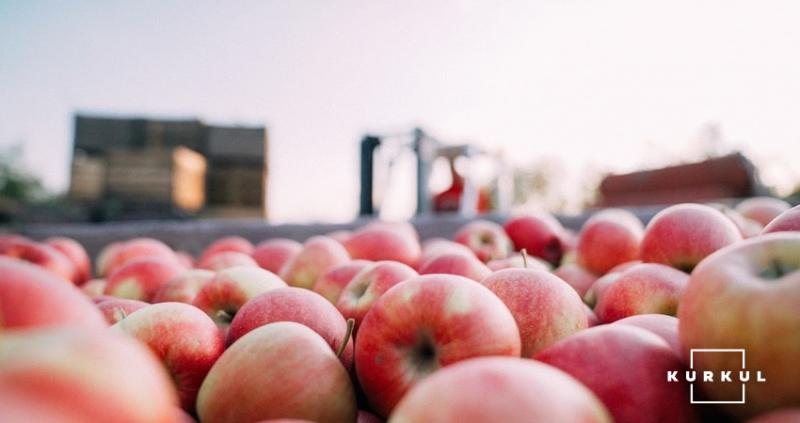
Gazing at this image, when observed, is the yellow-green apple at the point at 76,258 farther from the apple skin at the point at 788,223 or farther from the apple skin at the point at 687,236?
the apple skin at the point at 788,223

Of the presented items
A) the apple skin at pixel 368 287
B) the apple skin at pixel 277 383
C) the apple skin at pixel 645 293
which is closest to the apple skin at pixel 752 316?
the apple skin at pixel 645 293

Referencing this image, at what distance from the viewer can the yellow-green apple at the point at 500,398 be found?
0.50 metres

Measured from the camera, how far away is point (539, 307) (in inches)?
41.6

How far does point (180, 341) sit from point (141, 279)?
103cm

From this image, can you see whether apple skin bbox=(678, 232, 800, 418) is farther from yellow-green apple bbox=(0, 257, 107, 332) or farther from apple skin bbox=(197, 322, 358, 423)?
yellow-green apple bbox=(0, 257, 107, 332)

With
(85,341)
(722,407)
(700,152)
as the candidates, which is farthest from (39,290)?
(700,152)

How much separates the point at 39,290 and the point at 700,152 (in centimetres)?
2097

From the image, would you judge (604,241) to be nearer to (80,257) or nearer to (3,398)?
(3,398)

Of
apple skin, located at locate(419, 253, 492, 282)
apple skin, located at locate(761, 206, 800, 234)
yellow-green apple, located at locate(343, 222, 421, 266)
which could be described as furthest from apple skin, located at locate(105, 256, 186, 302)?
apple skin, located at locate(761, 206, 800, 234)

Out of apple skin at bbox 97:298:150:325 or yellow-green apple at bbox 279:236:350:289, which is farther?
yellow-green apple at bbox 279:236:350:289

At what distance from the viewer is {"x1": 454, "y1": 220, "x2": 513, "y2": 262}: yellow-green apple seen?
255cm

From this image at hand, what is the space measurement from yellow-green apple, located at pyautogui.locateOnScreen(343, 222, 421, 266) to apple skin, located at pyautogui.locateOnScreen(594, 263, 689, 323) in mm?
915

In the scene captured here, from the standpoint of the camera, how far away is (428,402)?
1.75ft

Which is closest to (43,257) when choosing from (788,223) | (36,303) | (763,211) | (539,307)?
(36,303)
